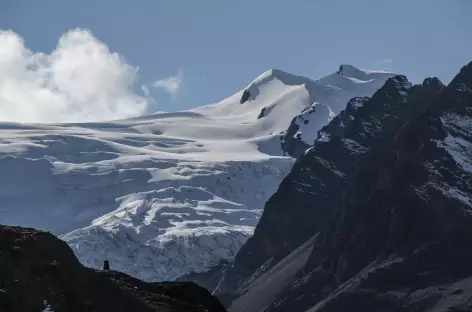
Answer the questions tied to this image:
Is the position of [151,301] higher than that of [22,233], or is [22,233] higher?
[22,233]

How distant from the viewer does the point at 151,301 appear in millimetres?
73500

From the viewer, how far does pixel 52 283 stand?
6769 cm

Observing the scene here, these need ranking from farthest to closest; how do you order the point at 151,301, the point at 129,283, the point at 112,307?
the point at 129,283
the point at 151,301
the point at 112,307

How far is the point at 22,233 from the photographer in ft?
235

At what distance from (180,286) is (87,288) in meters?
17.6

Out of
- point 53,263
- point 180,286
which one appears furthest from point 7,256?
point 180,286

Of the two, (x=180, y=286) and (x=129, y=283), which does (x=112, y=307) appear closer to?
(x=129, y=283)

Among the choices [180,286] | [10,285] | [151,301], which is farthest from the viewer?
[180,286]

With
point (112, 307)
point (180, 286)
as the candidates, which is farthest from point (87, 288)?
point (180, 286)

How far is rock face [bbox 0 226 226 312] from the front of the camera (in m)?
63.6

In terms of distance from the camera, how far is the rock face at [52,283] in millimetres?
63562

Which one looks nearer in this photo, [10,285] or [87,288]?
[10,285]

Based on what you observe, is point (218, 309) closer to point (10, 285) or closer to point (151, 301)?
point (151, 301)

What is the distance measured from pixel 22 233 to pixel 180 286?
17.6 m
